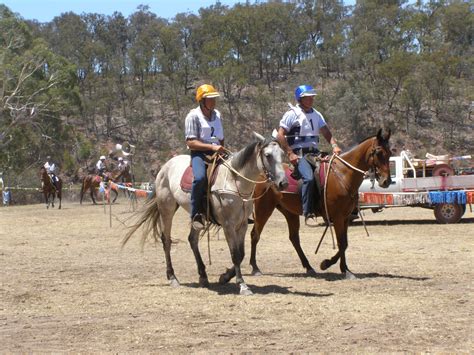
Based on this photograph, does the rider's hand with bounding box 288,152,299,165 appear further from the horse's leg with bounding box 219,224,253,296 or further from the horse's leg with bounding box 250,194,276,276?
the horse's leg with bounding box 219,224,253,296

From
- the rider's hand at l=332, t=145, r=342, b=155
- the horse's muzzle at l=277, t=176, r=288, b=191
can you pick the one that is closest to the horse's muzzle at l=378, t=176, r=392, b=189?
the rider's hand at l=332, t=145, r=342, b=155

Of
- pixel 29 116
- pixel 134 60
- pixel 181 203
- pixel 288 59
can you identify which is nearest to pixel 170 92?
pixel 134 60

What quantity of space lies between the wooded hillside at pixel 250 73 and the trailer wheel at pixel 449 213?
40423 millimetres

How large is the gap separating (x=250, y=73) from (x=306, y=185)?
69597mm

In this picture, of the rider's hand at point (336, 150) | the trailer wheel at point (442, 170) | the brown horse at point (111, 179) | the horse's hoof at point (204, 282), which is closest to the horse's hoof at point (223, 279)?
the horse's hoof at point (204, 282)

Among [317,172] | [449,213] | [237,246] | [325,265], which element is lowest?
[325,265]

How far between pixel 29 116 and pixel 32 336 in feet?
154

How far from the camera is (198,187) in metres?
9.11

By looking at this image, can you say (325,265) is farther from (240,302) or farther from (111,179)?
(111,179)

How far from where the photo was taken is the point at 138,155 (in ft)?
217

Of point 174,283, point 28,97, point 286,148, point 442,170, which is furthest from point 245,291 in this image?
point 28,97

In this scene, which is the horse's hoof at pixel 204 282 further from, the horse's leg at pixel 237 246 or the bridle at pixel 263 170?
the bridle at pixel 263 170

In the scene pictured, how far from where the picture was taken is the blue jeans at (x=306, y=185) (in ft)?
33.9

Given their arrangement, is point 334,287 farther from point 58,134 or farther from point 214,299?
point 58,134
